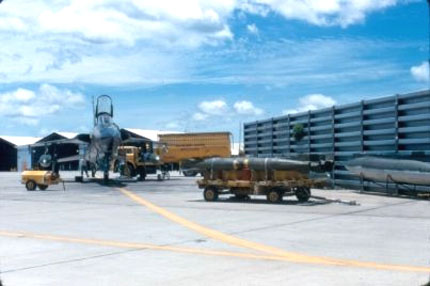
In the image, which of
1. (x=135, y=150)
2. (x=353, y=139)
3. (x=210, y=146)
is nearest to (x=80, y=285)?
(x=353, y=139)

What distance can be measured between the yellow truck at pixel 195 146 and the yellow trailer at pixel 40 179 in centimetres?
1779

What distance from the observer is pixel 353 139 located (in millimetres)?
23078

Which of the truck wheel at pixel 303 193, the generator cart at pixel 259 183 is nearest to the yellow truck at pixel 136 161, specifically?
the generator cart at pixel 259 183

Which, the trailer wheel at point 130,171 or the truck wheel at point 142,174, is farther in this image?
the trailer wheel at point 130,171

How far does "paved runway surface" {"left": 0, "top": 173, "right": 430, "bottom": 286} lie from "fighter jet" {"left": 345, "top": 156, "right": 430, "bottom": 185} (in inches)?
68.9

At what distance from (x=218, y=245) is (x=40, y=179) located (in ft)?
63.7

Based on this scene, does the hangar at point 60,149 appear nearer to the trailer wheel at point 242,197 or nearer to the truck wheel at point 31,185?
the truck wheel at point 31,185

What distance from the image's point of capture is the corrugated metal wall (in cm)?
1952

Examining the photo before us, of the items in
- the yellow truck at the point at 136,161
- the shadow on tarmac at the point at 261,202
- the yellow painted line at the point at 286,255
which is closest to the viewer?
the yellow painted line at the point at 286,255

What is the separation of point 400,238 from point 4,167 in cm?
8007

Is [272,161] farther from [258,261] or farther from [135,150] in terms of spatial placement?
[135,150]

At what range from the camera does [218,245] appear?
32.9 ft

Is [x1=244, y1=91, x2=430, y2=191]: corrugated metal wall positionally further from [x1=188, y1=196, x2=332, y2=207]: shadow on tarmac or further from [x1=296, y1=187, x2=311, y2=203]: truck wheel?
[x1=188, y1=196, x2=332, y2=207]: shadow on tarmac

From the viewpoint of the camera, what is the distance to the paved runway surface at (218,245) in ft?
24.7
